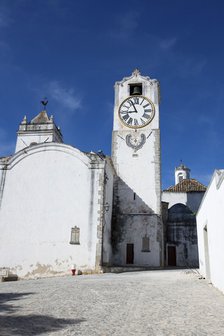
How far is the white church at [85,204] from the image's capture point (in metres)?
19.5

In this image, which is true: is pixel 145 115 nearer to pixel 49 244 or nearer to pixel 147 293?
pixel 49 244

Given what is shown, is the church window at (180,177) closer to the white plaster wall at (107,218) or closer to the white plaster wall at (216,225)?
the white plaster wall at (107,218)

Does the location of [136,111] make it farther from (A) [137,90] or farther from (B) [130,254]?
(B) [130,254]

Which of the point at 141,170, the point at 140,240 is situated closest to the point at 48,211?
the point at 140,240

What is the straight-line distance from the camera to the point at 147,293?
9.32 m

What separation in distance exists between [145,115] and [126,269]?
14.0 m

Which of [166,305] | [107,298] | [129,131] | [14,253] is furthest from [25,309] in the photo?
[129,131]

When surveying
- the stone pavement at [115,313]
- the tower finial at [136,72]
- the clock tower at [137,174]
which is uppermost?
the tower finial at [136,72]

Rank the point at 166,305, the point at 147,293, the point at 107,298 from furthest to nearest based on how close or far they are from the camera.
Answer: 1. the point at 147,293
2. the point at 107,298
3. the point at 166,305

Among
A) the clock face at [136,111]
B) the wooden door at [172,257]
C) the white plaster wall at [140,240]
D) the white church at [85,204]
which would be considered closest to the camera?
the white church at [85,204]

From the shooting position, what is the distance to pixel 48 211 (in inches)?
808

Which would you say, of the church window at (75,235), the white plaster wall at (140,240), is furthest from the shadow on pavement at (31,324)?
the white plaster wall at (140,240)

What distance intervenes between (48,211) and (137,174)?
9.21 m

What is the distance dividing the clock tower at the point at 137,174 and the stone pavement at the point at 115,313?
1466 cm
